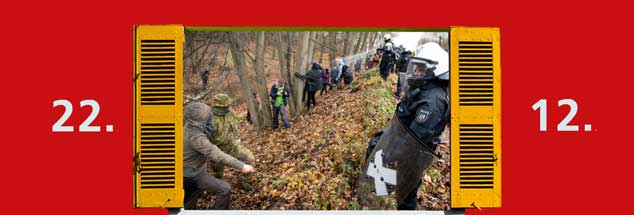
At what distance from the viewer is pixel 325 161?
5535mm

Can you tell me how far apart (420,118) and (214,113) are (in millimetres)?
2059

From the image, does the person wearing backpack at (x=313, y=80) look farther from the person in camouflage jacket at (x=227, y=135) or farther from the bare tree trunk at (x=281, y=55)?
the person in camouflage jacket at (x=227, y=135)

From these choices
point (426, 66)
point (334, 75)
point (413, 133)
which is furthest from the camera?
point (334, 75)

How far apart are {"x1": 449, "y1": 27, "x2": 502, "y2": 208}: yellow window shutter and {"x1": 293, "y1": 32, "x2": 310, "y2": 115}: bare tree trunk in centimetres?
146

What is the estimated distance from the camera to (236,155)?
5.55 meters

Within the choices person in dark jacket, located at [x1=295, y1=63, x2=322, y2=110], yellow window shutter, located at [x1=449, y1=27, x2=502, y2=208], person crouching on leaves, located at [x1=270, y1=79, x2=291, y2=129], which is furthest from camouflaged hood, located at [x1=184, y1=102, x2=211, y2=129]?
yellow window shutter, located at [x1=449, y1=27, x2=502, y2=208]

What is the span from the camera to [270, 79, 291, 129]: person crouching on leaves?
5629 millimetres

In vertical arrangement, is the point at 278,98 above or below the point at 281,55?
below

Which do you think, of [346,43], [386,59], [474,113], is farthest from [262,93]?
[474,113]

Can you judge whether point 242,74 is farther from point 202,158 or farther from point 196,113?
point 202,158

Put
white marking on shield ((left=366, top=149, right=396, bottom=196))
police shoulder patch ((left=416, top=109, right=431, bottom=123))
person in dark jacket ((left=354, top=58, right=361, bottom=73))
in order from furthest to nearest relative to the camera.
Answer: person in dark jacket ((left=354, top=58, right=361, bottom=73)) < white marking on shield ((left=366, top=149, right=396, bottom=196)) < police shoulder patch ((left=416, top=109, right=431, bottom=123))

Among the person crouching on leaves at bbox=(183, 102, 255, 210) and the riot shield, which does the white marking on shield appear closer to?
the riot shield

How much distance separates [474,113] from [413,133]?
0.64 metres

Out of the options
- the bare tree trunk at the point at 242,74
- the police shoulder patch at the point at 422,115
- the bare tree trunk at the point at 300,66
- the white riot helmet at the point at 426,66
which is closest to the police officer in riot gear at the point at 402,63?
the white riot helmet at the point at 426,66
